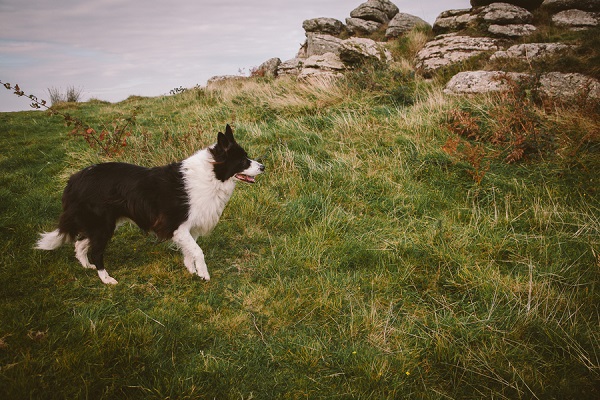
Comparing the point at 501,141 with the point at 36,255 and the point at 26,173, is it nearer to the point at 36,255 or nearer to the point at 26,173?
the point at 36,255

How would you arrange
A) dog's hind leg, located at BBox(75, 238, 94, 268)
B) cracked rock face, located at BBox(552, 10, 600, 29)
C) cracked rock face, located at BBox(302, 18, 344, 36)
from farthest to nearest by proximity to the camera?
cracked rock face, located at BBox(302, 18, 344, 36), cracked rock face, located at BBox(552, 10, 600, 29), dog's hind leg, located at BBox(75, 238, 94, 268)

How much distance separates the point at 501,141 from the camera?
550 centimetres

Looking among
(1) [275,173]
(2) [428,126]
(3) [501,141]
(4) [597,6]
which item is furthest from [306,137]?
(4) [597,6]

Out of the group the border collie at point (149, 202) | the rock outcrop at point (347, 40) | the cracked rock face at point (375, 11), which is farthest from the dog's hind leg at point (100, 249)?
the cracked rock face at point (375, 11)

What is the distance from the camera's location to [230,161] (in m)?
3.71

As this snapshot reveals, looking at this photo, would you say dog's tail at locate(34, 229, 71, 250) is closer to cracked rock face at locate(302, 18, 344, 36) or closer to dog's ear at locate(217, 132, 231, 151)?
dog's ear at locate(217, 132, 231, 151)

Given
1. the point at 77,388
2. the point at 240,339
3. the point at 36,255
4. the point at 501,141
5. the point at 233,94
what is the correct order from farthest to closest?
the point at 233,94 → the point at 501,141 → the point at 36,255 → the point at 240,339 → the point at 77,388

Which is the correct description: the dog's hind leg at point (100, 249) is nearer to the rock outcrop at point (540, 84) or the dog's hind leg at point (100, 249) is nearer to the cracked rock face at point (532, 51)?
the rock outcrop at point (540, 84)

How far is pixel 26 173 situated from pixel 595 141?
1004 cm

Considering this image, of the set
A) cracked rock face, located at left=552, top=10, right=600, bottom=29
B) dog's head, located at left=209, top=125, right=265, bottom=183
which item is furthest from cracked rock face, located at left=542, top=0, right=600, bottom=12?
dog's head, located at left=209, top=125, right=265, bottom=183

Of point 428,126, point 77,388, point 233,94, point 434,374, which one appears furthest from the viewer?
point 233,94

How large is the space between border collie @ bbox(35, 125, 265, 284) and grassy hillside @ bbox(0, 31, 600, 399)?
0.33 metres

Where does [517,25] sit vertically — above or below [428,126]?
above

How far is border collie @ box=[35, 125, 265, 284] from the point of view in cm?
340
